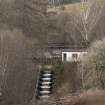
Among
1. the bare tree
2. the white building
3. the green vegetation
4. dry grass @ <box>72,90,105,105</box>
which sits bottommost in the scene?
dry grass @ <box>72,90,105,105</box>

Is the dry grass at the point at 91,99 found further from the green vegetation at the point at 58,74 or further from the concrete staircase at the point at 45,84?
the green vegetation at the point at 58,74

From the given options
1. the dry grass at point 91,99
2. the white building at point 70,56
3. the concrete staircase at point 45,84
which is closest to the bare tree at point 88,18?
the white building at point 70,56

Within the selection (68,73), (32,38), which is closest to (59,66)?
(68,73)

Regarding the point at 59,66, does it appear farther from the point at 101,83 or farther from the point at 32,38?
the point at 101,83

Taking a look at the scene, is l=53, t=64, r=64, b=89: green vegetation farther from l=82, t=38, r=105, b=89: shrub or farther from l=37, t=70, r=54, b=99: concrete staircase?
l=82, t=38, r=105, b=89: shrub

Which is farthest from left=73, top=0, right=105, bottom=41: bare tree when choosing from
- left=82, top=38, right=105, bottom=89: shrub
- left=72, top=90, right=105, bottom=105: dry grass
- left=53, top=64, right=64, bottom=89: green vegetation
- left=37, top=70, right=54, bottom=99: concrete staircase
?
left=72, top=90, right=105, bottom=105: dry grass

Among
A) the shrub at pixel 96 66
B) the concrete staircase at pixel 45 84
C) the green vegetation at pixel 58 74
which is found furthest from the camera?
the green vegetation at pixel 58 74

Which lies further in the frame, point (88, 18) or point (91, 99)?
point (88, 18)

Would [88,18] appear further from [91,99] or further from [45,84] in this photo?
[91,99]

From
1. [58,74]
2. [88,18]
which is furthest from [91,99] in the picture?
[88,18]
